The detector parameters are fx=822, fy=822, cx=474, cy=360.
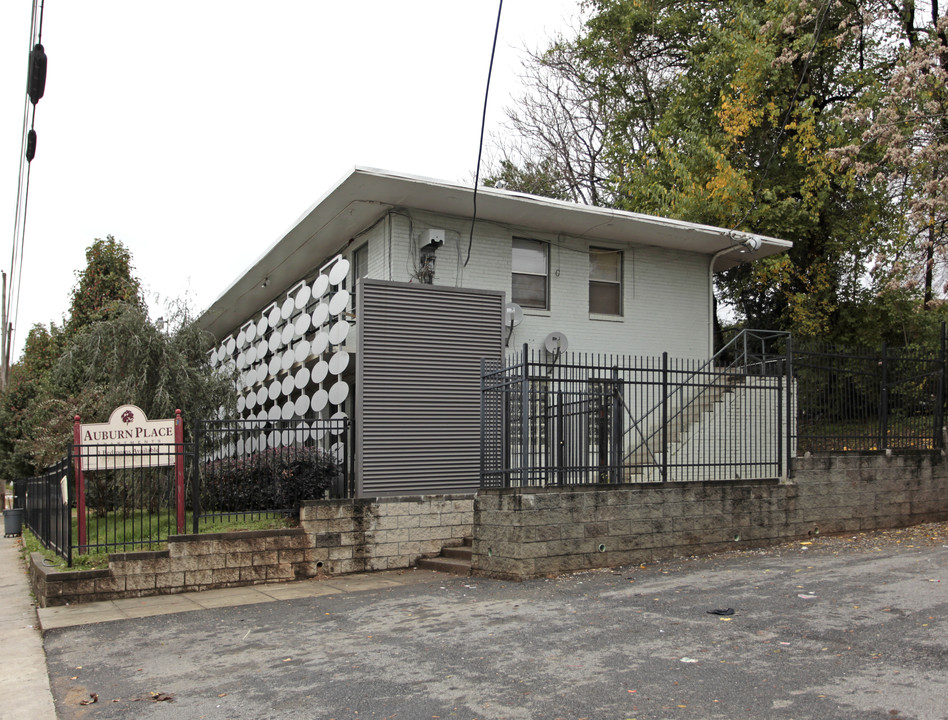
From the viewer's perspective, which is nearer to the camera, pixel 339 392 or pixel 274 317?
pixel 339 392

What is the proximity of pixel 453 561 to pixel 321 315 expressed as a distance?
15.7 ft

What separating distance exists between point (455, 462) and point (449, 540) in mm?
1241

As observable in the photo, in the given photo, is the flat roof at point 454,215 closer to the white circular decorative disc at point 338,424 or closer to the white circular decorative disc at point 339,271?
the white circular decorative disc at point 339,271

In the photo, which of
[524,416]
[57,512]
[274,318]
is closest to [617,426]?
[524,416]

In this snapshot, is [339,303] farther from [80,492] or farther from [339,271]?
[80,492]

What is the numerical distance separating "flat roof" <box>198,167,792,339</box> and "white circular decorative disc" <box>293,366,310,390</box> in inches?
95.5

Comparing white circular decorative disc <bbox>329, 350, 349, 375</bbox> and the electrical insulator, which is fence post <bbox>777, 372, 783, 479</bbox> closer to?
white circular decorative disc <bbox>329, 350, 349, 375</bbox>

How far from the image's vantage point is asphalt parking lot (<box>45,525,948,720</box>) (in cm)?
528

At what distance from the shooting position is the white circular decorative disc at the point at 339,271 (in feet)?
43.0

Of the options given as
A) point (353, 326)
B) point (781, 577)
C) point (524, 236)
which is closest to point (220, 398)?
point (353, 326)

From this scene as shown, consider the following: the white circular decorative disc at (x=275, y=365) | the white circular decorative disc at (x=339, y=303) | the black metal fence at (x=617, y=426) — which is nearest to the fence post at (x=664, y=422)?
the black metal fence at (x=617, y=426)

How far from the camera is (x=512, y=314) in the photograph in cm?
1359

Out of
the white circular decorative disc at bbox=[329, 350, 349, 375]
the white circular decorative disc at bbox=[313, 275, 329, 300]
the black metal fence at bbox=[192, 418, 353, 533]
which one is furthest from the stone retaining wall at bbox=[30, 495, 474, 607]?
the white circular decorative disc at bbox=[313, 275, 329, 300]

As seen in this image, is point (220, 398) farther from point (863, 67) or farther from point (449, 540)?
point (863, 67)
